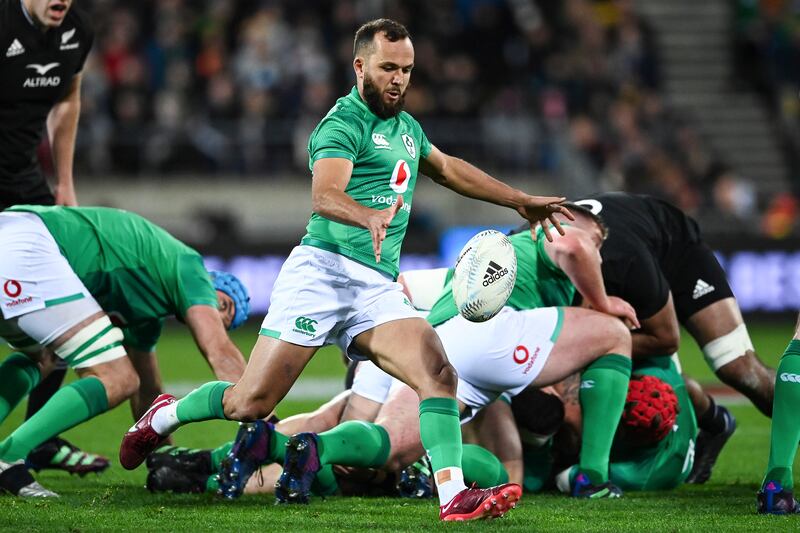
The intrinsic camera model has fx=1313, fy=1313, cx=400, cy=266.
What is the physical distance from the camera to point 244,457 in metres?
5.87

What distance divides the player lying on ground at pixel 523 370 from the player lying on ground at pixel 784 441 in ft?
2.79

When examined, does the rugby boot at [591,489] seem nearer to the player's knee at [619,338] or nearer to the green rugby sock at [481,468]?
the green rugby sock at [481,468]

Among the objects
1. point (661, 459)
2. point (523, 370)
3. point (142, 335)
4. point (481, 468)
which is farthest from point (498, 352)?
point (142, 335)

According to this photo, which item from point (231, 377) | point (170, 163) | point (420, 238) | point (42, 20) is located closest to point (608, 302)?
point (231, 377)

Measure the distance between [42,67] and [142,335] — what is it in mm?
1635

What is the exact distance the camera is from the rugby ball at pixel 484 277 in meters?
5.49

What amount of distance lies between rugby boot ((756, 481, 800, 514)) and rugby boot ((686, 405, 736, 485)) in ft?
4.94

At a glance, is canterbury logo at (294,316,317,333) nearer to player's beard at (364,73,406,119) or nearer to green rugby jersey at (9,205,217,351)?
player's beard at (364,73,406,119)

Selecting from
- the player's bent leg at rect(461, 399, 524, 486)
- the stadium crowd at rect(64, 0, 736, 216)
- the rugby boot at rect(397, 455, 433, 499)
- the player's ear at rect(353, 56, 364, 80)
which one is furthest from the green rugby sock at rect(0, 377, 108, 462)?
the stadium crowd at rect(64, 0, 736, 216)

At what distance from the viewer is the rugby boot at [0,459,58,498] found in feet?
19.3

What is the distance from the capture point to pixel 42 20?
23.3 feet

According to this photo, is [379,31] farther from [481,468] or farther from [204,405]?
[481,468]

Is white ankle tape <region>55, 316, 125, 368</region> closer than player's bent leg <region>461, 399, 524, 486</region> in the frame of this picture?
Yes

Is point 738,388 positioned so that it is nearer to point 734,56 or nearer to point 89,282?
point 89,282
